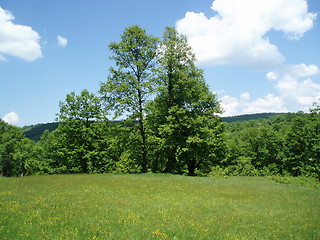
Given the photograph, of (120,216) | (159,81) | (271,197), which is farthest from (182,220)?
(159,81)

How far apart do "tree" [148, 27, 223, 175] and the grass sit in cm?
1421

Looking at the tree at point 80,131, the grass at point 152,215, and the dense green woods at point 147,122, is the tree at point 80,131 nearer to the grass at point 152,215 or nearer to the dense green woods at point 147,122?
the dense green woods at point 147,122

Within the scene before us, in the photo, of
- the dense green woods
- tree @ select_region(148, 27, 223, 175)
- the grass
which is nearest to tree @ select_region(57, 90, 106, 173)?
the dense green woods

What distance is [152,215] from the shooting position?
12.1m

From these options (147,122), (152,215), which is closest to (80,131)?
(147,122)

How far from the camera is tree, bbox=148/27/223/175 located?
31.5 metres

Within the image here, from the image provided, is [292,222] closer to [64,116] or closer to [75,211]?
[75,211]

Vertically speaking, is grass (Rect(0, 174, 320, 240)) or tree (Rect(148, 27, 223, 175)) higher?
tree (Rect(148, 27, 223, 175))

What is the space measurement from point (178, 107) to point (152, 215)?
22.6 metres

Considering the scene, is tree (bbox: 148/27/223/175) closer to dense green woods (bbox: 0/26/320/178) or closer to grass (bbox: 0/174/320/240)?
dense green woods (bbox: 0/26/320/178)

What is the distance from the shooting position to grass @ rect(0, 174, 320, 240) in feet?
31.6

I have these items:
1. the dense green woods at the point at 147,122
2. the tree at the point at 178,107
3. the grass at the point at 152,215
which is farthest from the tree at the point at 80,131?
the grass at the point at 152,215

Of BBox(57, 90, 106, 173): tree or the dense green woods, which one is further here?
BBox(57, 90, 106, 173): tree

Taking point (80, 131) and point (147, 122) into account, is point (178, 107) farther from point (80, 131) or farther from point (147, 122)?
point (80, 131)
